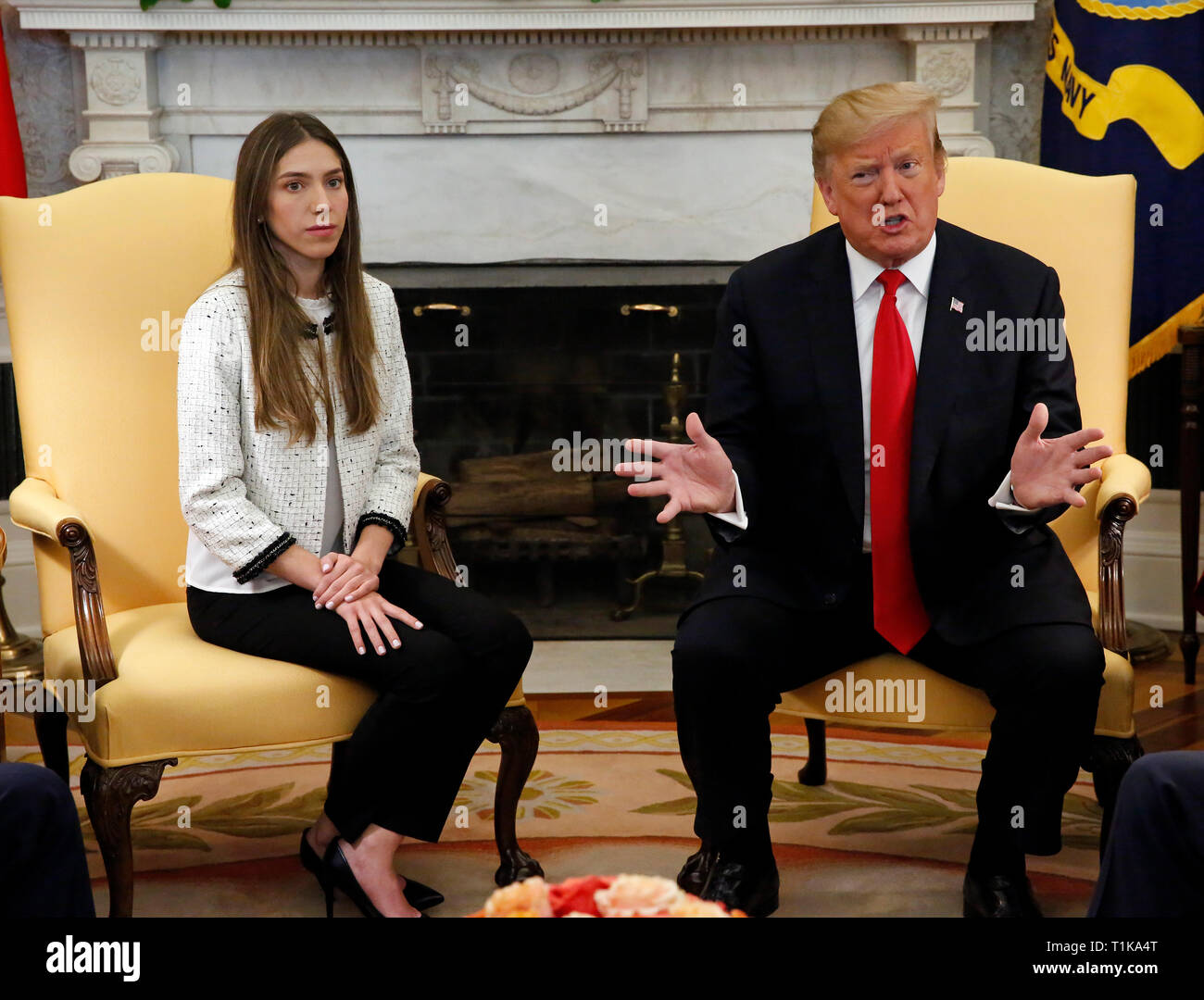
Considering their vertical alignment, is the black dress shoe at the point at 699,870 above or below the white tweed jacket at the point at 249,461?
below

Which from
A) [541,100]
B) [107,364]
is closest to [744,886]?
[107,364]

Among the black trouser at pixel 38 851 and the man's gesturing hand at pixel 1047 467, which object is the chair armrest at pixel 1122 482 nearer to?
the man's gesturing hand at pixel 1047 467

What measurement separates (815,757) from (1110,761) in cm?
77

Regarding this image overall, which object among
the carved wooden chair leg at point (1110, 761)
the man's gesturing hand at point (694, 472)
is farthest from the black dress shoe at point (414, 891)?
the carved wooden chair leg at point (1110, 761)

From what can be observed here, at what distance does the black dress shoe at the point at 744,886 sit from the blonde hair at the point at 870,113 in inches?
41.8

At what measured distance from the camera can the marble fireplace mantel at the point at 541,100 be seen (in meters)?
3.67

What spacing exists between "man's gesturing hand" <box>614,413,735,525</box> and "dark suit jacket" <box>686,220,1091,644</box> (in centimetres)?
8

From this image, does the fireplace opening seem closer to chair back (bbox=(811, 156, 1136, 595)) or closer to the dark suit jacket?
chair back (bbox=(811, 156, 1136, 595))

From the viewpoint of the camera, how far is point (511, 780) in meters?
2.13

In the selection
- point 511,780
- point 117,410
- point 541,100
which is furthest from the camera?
point 541,100

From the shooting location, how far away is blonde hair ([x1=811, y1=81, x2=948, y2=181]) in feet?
6.39

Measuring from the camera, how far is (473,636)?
2004mm

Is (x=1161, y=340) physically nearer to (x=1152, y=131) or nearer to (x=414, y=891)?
(x=1152, y=131)
